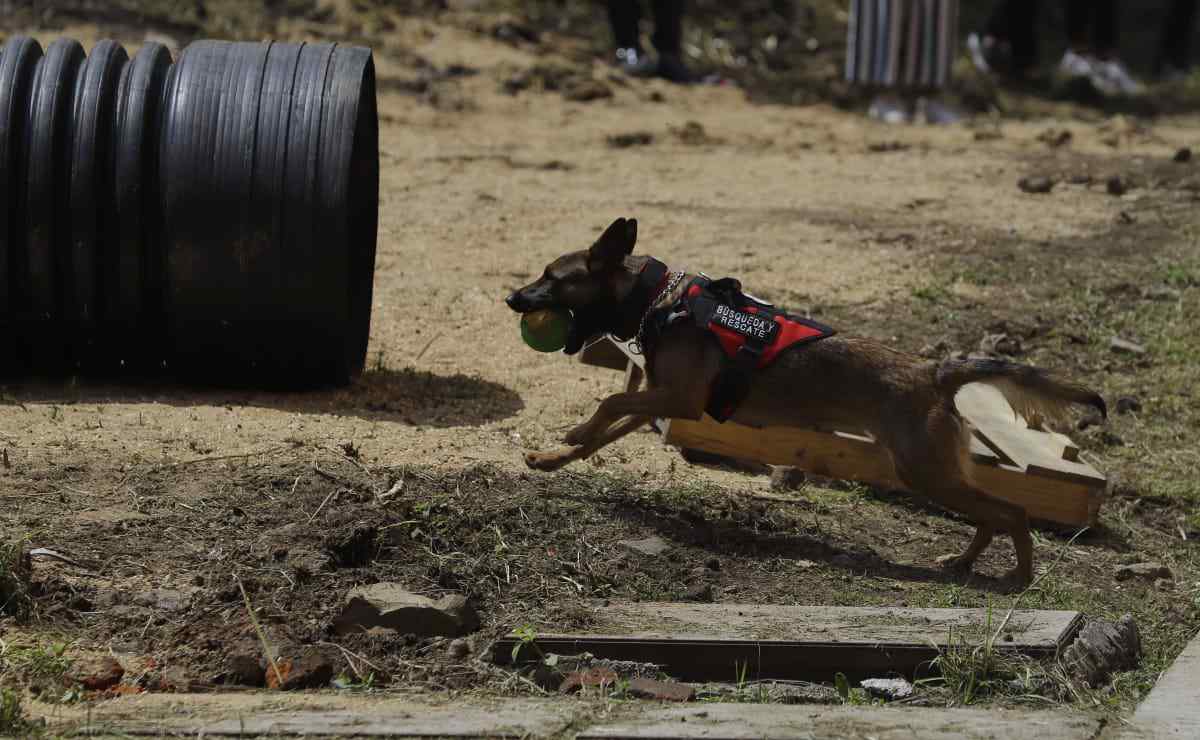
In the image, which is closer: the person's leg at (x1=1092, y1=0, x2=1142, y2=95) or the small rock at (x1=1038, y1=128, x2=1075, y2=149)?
the small rock at (x1=1038, y1=128, x2=1075, y2=149)

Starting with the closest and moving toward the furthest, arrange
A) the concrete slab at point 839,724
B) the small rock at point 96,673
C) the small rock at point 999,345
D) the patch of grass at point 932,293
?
the concrete slab at point 839,724 → the small rock at point 96,673 → the small rock at point 999,345 → the patch of grass at point 932,293

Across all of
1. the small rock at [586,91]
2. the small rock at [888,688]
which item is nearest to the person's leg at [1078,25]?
the small rock at [586,91]

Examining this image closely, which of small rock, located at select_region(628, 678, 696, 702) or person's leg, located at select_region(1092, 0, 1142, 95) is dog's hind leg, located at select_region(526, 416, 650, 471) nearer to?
small rock, located at select_region(628, 678, 696, 702)

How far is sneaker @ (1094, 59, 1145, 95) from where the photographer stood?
17.9 meters

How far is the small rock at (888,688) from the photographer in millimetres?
4898

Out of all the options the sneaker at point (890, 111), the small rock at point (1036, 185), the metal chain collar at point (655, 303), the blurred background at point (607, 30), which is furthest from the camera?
the sneaker at point (890, 111)

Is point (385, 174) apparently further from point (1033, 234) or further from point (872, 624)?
point (872, 624)

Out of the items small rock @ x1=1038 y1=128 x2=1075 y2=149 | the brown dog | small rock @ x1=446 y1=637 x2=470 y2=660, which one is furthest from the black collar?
small rock @ x1=1038 y1=128 x2=1075 y2=149

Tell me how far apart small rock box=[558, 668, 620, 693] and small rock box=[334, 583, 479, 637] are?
42 centimetres

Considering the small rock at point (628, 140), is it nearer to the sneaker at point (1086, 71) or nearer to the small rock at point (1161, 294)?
the small rock at point (1161, 294)

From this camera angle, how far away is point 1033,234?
36.4ft

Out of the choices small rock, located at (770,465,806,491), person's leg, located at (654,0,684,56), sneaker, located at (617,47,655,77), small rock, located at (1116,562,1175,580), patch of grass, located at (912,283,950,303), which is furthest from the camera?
sneaker, located at (617,47,655,77)

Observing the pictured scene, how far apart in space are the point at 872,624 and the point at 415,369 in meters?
3.53

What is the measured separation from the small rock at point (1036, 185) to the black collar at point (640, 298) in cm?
695
